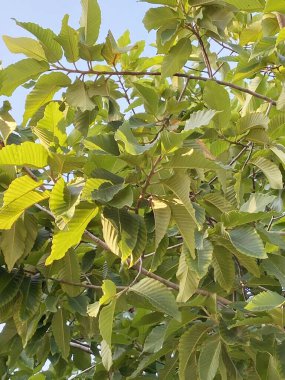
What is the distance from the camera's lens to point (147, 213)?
1372 millimetres

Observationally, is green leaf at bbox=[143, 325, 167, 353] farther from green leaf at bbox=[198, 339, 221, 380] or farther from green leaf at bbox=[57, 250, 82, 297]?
green leaf at bbox=[57, 250, 82, 297]

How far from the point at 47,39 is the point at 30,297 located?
0.69 meters

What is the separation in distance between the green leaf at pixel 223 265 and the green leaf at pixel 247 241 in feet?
0.38

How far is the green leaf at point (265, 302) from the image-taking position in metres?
1.18

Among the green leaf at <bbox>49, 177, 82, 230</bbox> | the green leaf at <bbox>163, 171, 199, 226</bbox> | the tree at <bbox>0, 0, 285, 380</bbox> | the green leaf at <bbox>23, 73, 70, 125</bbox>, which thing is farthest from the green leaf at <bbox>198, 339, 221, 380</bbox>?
the green leaf at <bbox>23, 73, 70, 125</bbox>

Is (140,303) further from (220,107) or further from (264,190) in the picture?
(264,190)

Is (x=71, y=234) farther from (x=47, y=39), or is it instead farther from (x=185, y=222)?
(x=47, y=39)

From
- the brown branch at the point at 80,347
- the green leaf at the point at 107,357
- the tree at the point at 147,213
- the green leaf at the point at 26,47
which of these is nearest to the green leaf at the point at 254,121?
the tree at the point at 147,213

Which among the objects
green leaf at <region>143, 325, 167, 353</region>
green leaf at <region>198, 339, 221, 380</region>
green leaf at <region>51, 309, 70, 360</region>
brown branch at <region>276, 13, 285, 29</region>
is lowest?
green leaf at <region>51, 309, 70, 360</region>

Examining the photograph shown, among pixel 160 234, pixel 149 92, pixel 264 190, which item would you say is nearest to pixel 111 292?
pixel 160 234

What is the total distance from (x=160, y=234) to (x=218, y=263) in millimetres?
244

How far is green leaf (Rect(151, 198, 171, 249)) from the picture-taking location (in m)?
1.27

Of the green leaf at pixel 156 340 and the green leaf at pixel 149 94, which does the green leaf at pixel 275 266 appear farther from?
the green leaf at pixel 149 94

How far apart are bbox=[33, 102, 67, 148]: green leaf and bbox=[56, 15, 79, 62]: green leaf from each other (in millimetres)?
194
